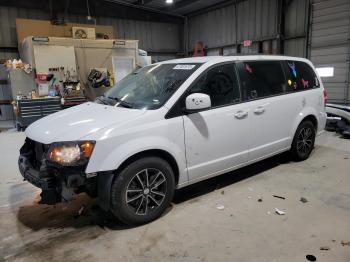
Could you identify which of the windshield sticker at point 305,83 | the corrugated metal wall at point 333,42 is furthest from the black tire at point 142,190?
the corrugated metal wall at point 333,42

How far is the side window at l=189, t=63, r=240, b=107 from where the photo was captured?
3.07 m

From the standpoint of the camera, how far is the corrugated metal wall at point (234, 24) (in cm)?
1078

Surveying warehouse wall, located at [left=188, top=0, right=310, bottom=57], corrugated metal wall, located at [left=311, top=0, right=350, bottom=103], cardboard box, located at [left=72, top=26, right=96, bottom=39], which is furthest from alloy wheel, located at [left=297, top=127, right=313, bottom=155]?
cardboard box, located at [left=72, top=26, right=96, bottom=39]

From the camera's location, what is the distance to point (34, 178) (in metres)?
2.61

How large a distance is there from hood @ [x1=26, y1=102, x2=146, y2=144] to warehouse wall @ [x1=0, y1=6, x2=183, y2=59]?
29.1 ft

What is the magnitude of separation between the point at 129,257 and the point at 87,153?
2.90 feet

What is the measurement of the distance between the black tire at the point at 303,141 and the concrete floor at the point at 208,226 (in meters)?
0.46

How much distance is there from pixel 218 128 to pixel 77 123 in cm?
141

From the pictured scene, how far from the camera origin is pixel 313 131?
4.42m

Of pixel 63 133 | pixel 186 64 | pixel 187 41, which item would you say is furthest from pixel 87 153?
pixel 187 41

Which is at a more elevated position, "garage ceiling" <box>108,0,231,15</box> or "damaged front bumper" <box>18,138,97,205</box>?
"garage ceiling" <box>108,0,231,15</box>

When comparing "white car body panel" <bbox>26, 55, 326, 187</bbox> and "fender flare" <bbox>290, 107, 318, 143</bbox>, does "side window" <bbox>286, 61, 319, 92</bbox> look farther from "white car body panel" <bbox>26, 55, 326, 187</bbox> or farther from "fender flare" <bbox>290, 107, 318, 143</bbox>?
"fender flare" <bbox>290, 107, 318, 143</bbox>

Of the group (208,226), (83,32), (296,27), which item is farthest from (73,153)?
(296,27)

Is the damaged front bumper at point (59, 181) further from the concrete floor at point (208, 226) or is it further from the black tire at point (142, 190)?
the concrete floor at point (208, 226)
